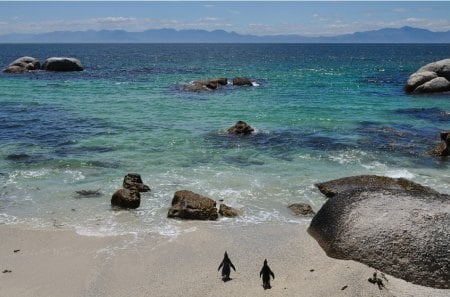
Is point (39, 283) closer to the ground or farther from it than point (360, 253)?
closer to the ground

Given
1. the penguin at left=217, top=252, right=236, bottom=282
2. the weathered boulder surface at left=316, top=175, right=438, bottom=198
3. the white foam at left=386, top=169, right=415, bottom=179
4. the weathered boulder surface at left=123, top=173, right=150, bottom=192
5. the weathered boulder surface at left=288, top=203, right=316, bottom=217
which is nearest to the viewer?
the penguin at left=217, top=252, right=236, bottom=282

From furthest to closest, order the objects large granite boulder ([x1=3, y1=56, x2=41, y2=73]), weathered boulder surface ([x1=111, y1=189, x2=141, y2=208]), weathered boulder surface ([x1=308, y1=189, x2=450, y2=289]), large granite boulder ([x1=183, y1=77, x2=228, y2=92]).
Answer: large granite boulder ([x1=3, y1=56, x2=41, y2=73])
large granite boulder ([x1=183, y1=77, x2=228, y2=92])
weathered boulder surface ([x1=111, y1=189, x2=141, y2=208])
weathered boulder surface ([x1=308, y1=189, x2=450, y2=289])

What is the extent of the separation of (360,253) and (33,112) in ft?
93.1

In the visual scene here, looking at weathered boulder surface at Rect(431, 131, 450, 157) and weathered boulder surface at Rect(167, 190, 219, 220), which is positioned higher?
weathered boulder surface at Rect(431, 131, 450, 157)

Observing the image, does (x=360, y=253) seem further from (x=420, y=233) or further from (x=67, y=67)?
(x=67, y=67)

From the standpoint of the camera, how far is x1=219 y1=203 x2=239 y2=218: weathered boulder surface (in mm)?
15016

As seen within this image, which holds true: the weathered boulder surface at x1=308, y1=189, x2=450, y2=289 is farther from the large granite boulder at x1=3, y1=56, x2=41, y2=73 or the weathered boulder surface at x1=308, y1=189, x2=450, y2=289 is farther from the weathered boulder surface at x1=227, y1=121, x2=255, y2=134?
the large granite boulder at x1=3, y1=56, x2=41, y2=73

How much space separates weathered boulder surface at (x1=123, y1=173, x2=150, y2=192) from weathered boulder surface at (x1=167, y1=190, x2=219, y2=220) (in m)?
2.41

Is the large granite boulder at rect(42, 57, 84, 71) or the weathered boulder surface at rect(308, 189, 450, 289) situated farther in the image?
the large granite boulder at rect(42, 57, 84, 71)

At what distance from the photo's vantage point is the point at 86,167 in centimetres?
2017

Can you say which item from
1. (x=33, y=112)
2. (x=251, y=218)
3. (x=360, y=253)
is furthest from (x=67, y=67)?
(x=360, y=253)

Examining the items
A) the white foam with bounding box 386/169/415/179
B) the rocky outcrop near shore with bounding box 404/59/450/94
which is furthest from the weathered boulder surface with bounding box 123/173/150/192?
the rocky outcrop near shore with bounding box 404/59/450/94

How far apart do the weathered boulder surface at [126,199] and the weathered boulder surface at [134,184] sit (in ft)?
3.87

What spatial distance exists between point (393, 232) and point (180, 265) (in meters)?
5.44
